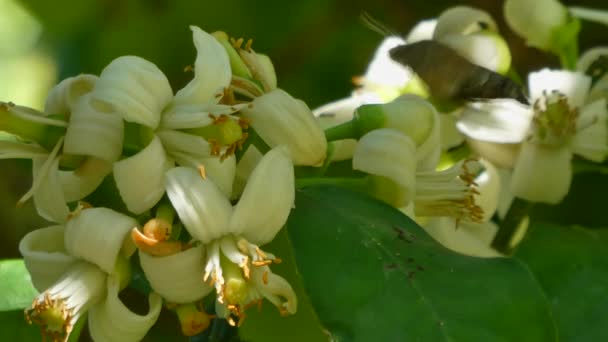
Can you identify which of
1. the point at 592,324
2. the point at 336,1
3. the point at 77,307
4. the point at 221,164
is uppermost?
the point at 221,164

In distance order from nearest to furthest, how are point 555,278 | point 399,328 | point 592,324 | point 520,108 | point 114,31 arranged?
point 399,328 → point 592,324 → point 555,278 → point 520,108 → point 114,31

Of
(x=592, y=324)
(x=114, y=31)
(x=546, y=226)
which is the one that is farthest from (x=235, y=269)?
(x=114, y=31)

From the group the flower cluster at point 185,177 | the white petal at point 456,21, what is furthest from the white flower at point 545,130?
the flower cluster at point 185,177

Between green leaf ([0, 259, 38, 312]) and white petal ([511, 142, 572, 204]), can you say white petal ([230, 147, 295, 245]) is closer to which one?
green leaf ([0, 259, 38, 312])

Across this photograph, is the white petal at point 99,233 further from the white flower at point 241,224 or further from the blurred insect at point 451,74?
the blurred insect at point 451,74

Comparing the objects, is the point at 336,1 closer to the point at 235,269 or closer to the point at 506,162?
the point at 506,162

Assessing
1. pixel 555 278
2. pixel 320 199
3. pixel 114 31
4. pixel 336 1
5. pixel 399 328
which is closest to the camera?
pixel 399 328

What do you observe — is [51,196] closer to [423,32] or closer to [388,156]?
[388,156]
